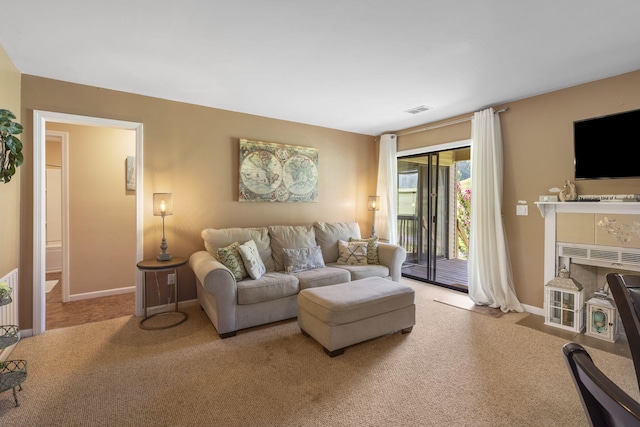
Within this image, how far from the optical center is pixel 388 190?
504cm

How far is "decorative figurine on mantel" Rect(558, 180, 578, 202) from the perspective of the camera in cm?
304

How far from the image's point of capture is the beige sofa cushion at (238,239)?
346cm

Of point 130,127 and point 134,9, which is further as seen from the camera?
point 130,127

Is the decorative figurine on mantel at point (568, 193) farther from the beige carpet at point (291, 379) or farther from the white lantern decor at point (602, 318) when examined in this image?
the beige carpet at point (291, 379)

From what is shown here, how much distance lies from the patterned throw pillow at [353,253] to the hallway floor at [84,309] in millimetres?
2607

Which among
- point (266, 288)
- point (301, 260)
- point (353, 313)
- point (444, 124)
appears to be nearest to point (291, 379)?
point (353, 313)

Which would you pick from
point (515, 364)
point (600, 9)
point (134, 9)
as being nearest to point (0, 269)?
point (134, 9)

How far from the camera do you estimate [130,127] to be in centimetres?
332

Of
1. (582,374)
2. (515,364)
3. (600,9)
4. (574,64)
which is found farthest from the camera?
(574,64)

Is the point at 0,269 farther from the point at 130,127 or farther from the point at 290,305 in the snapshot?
the point at 290,305

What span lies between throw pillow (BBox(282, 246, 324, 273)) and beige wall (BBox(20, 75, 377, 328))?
0.81 meters

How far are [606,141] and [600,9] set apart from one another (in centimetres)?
143

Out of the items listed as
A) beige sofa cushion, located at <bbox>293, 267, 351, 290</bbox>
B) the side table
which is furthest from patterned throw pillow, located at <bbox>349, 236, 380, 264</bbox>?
the side table

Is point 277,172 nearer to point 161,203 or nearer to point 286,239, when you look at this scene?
point 286,239
